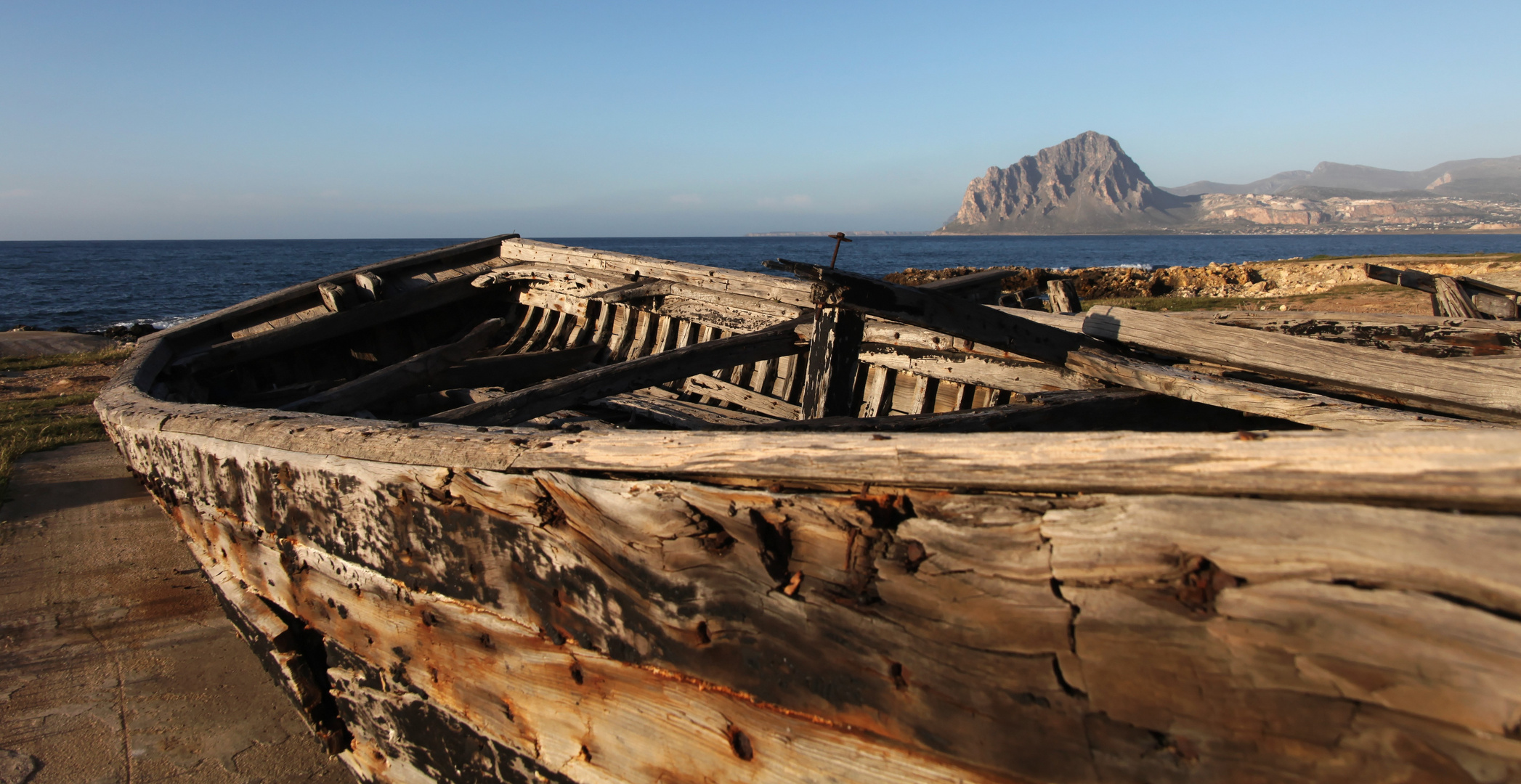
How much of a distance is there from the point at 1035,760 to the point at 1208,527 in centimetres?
49

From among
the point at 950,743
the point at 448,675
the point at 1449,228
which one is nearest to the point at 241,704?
the point at 448,675

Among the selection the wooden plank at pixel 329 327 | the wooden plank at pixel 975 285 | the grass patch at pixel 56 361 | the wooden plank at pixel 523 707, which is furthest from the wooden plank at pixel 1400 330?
the grass patch at pixel 56 361

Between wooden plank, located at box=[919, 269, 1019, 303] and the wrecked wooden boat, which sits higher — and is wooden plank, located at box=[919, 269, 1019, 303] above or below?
above

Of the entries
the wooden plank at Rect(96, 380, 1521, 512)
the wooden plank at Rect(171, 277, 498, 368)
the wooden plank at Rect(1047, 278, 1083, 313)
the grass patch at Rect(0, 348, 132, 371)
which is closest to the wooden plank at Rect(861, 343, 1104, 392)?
the wooden plank at Rect(1047, 278, 1083, 313)

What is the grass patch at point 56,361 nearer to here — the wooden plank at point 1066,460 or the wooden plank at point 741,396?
the wooden plank at point 741,396

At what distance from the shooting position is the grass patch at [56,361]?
10.8 meters

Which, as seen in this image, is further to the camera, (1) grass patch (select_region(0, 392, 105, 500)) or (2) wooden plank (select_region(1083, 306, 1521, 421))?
(1) grass patch (select_region(0, 392, 105, 500))

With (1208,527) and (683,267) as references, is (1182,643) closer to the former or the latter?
(1208,527)

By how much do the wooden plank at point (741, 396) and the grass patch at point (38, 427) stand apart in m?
4.48

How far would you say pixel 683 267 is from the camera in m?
5.38

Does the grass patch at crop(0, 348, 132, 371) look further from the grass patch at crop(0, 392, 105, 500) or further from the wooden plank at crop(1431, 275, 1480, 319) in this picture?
the wooden plank at crop(1431, 275, 1480, 319)

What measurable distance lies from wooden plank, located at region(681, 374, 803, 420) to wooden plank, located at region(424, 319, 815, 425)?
19.3 inches

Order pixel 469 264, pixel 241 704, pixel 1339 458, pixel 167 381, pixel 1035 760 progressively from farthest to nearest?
pixel 469 264 < pixel 167 381 < pixel 241 704 < pixel 1035 760 < pixel 1339 458

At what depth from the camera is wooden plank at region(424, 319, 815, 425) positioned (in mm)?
2742
